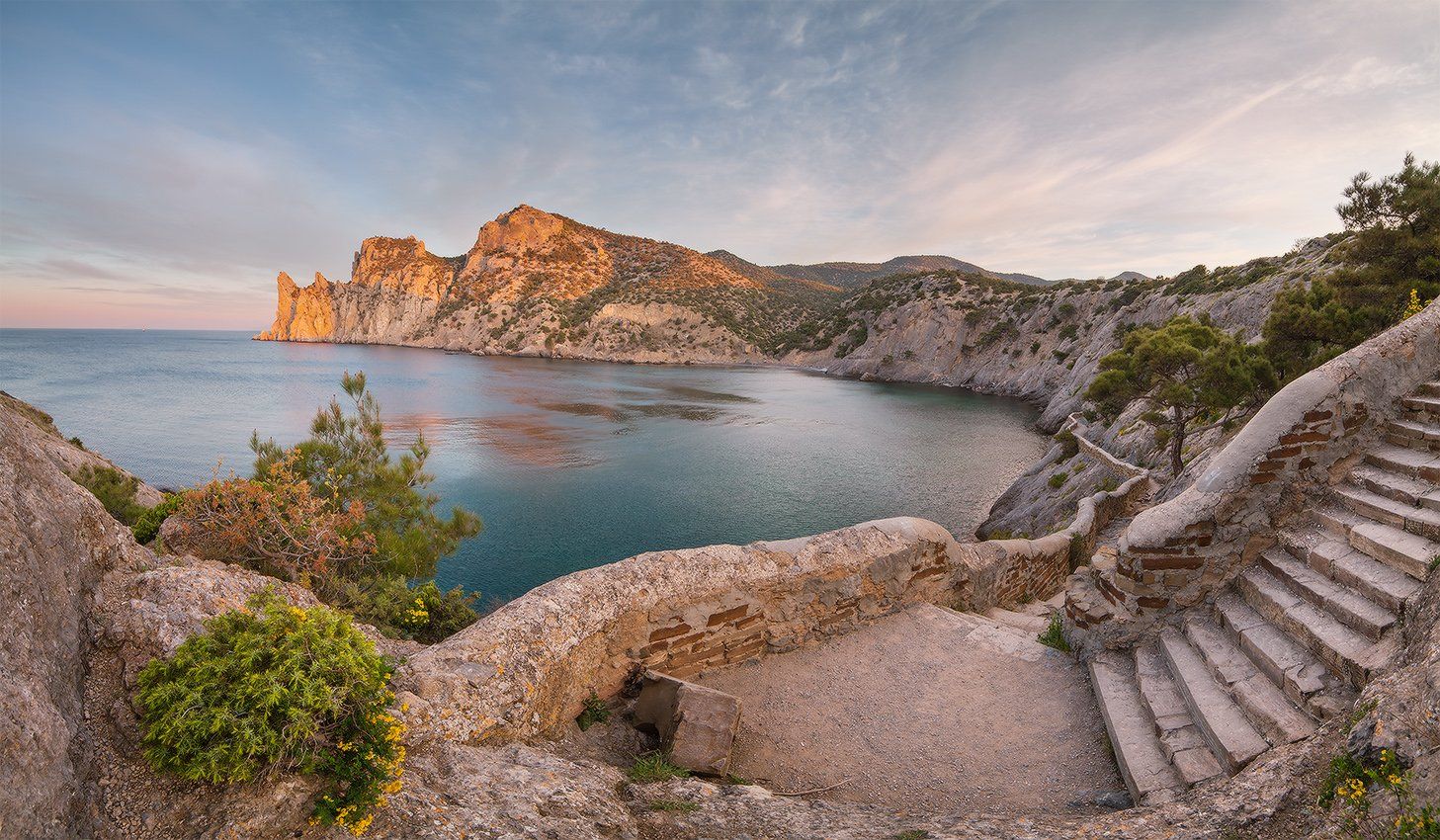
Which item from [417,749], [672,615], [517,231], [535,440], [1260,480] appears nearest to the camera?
[417,749]

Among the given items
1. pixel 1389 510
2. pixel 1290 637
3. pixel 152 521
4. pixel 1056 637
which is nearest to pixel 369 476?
pixel 152 521

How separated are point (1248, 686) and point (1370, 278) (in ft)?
50.4

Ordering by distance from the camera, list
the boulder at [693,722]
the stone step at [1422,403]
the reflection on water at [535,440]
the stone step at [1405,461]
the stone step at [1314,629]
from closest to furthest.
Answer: the stone step at [1314,629] → the boulder at [693,722] → the stone step at [1405,461] → the stone step at [1422,403] → the reflection on water at [535,440]

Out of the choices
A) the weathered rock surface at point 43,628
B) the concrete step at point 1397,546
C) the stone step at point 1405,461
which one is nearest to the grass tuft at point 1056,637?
the concrete step at point 1397,546

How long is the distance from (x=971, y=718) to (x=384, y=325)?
150433 millimetres

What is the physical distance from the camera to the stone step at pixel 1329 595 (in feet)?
14.5

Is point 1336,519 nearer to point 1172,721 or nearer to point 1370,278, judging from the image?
point 1172,721

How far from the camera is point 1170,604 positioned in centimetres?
646

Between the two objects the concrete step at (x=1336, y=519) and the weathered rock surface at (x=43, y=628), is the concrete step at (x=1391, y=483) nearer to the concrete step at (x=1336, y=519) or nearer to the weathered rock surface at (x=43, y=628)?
the concrete step at (x=1336, y=519)

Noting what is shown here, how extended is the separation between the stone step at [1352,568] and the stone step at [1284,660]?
646mm

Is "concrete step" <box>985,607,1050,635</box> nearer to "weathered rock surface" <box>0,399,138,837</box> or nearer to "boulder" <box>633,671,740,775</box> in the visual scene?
"boulder" <box>633,671,740,775</box>

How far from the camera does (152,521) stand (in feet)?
22.8

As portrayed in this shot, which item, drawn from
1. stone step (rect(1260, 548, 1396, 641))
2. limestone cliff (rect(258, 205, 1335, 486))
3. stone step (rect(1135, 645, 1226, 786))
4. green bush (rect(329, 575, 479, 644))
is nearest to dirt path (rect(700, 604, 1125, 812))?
stone step (rect(1135, 645, 1226, 786))

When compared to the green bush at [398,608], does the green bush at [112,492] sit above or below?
above
